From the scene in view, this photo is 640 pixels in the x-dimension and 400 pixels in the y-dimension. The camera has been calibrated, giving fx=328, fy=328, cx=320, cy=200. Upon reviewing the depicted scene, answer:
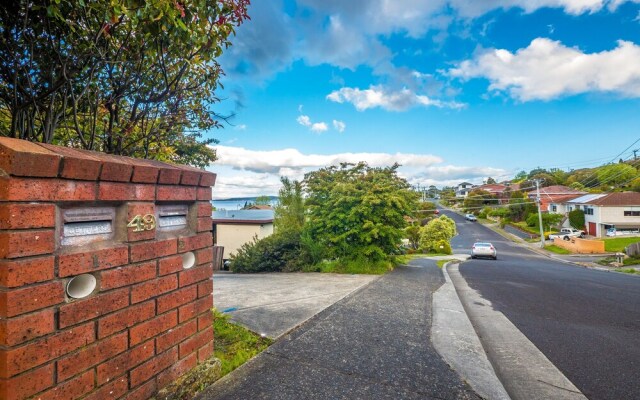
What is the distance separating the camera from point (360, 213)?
9.84 meters

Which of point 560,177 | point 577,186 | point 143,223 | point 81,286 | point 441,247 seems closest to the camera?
point 81,286

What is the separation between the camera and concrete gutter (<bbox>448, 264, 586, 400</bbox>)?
3.23m

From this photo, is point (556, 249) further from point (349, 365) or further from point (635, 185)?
point (349, 365)

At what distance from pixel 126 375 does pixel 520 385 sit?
363 cm

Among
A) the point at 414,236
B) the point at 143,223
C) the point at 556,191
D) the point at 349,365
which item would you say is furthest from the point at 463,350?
the point at 556,191

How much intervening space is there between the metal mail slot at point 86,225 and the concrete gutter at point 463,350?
3.22 metres

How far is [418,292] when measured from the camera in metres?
7.27

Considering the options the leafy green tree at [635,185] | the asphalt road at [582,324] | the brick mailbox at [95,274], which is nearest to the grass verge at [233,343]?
the brick mailbox at [95,274]

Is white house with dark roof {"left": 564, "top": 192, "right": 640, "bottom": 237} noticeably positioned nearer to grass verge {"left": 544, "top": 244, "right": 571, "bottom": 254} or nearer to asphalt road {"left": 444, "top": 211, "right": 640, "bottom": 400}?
grass verge {"left": 544, "top": 244, "right": 571, "bottom": 254}

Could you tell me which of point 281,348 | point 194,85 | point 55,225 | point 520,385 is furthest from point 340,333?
point 194,85

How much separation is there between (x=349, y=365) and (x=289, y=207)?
10.7 metres

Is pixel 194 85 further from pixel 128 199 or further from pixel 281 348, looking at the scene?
pixel 281 348

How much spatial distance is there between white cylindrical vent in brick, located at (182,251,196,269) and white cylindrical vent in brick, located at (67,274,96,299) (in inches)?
27.9

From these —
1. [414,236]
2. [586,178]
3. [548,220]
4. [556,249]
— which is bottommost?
[556,249]
